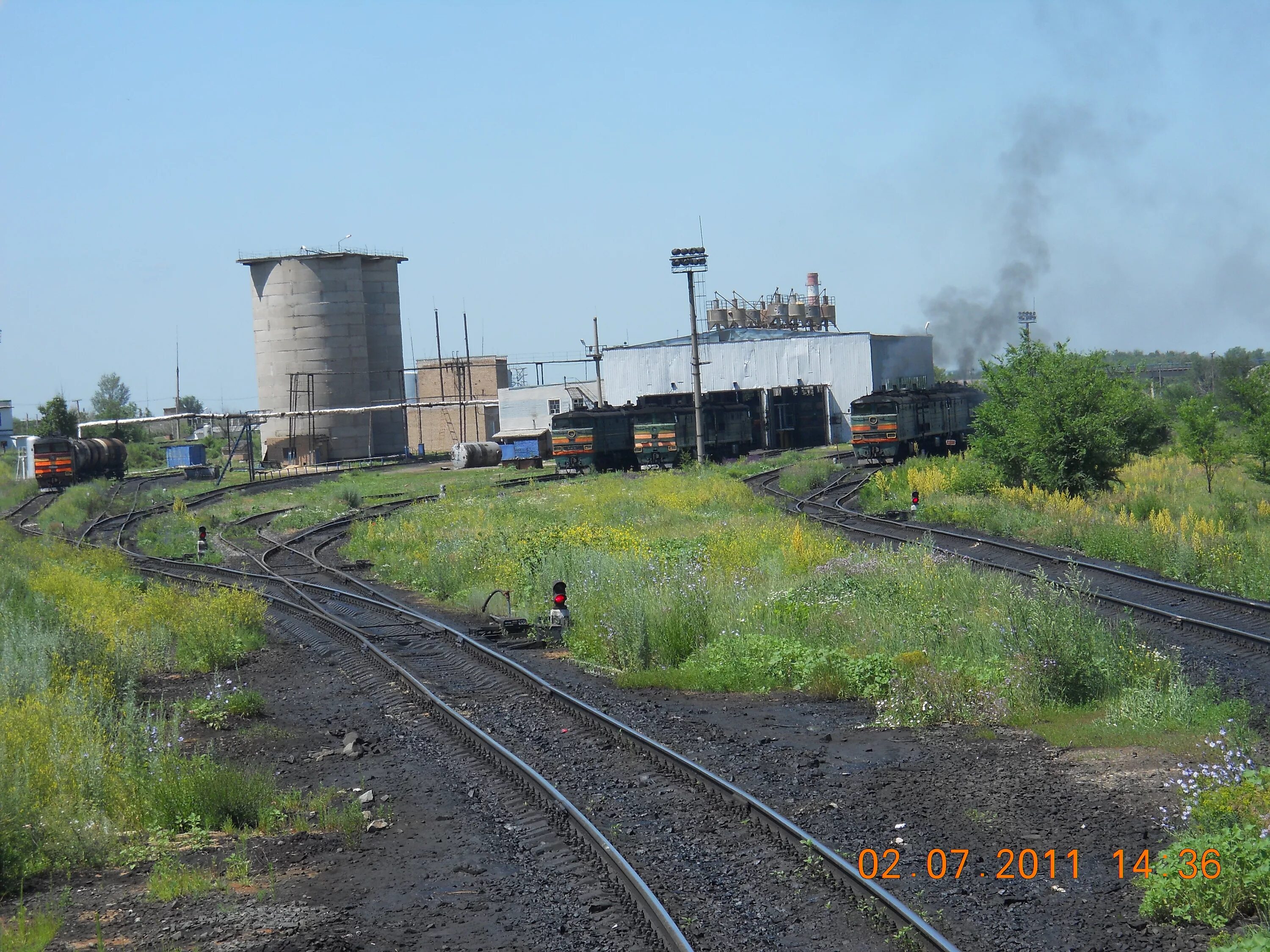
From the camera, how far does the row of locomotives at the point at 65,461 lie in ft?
182

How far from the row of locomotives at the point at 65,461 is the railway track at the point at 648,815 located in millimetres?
45882

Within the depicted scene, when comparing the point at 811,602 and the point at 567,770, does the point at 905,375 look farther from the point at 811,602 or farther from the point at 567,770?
the point at 567,770

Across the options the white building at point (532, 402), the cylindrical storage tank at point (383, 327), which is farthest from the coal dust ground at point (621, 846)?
the cylindrical storage tank at point (383, 327)

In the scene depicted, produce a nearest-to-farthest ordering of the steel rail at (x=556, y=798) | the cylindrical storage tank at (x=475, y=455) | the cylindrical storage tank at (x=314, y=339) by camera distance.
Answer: the steel rail at (x=556, y=798) → the cylindrical storage tank at (x=475, y=455) → the cylindrical storage tank at (x=314, y=339)

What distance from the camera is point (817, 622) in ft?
46.7

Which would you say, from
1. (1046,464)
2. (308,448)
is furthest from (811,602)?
(308,448)

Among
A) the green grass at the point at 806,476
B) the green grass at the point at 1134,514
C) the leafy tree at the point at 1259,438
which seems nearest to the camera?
the green grass at the point at 1134,514

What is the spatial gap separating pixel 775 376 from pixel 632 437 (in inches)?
704

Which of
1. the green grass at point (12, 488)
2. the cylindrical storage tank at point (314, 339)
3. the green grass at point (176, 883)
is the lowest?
the green grass at point (176, 883)

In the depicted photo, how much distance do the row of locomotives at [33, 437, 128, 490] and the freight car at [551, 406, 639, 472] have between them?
81.5 ft

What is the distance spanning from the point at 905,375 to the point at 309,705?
198ft

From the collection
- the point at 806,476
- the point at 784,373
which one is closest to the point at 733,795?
the point at 806,476

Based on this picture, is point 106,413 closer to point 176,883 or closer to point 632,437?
point 632,437
